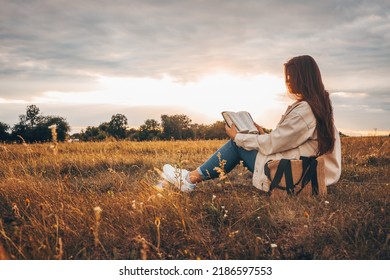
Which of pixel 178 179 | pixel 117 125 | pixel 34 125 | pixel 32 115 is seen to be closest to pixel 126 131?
pixel 117 125

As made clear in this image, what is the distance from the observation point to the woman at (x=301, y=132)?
11.4ft

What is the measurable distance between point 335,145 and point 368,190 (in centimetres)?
72

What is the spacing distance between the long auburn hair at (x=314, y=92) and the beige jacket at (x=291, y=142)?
0.26ft

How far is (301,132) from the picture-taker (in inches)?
138

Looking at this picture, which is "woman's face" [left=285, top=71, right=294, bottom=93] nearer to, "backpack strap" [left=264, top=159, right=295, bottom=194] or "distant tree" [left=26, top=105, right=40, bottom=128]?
"backpack strap" [left=264, top=159, right=295, bottom=194]

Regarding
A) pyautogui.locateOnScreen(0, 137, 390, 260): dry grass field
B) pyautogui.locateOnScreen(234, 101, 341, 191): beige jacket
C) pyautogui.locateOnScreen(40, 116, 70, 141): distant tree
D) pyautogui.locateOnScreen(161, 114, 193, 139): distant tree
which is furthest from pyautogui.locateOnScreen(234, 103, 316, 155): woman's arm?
pyautogui.locateOnScreen(161, 114, 193, 139): distant tree

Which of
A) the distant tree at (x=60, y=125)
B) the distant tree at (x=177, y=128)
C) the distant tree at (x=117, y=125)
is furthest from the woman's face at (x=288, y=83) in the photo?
the distant tree at (x=117, y=125)

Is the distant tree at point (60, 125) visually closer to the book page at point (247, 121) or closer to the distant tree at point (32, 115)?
the distant tree at point (32, 115)

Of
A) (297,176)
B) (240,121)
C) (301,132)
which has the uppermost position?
(240,121)

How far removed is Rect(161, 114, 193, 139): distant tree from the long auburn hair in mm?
12411

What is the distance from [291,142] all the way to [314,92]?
1.90ft

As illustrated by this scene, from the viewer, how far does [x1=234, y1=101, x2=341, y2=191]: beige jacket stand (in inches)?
137

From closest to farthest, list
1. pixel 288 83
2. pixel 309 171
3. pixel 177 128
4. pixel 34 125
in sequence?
pixel 309 171 < pixel 288 83 < pixel 34 125 < pixel 177 128

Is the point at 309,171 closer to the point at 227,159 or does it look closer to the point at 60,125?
the point at 227,159
